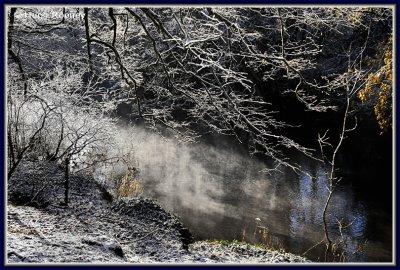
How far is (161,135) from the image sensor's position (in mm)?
4938

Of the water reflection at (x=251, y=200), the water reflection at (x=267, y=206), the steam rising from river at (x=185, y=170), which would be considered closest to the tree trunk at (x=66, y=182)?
the steam rising from river at (x=185, y=170)

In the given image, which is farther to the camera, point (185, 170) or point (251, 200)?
point (185, 170)

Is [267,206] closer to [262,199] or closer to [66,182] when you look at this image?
[262,199]

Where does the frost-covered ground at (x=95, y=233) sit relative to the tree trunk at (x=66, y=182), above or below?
below

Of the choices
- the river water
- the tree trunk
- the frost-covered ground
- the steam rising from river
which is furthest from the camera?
the steam rising from river

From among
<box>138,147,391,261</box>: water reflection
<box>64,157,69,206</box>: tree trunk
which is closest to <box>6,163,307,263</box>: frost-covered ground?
<box>64,157,69,206</box>: tree trunk

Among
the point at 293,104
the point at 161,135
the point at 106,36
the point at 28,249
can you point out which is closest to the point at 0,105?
the point at 28,249

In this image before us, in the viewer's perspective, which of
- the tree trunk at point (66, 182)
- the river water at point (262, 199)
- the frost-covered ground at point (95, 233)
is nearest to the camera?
the frost-covered ground at point (95, 233)

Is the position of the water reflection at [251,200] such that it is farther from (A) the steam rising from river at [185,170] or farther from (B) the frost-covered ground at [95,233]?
(B) the frost-covered ground at [95,233]

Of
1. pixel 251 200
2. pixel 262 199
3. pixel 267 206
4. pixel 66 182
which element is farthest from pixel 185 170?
pixel 66 182

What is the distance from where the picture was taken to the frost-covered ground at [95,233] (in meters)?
2.93

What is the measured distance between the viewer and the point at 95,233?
371 centimetres

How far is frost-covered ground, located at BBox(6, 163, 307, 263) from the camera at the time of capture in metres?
2.93

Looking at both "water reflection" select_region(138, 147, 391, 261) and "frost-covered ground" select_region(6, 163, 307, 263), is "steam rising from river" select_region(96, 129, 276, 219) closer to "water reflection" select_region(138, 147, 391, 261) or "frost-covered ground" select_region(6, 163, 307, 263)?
"water reflection" select_region(138, 147, 391, 261)
